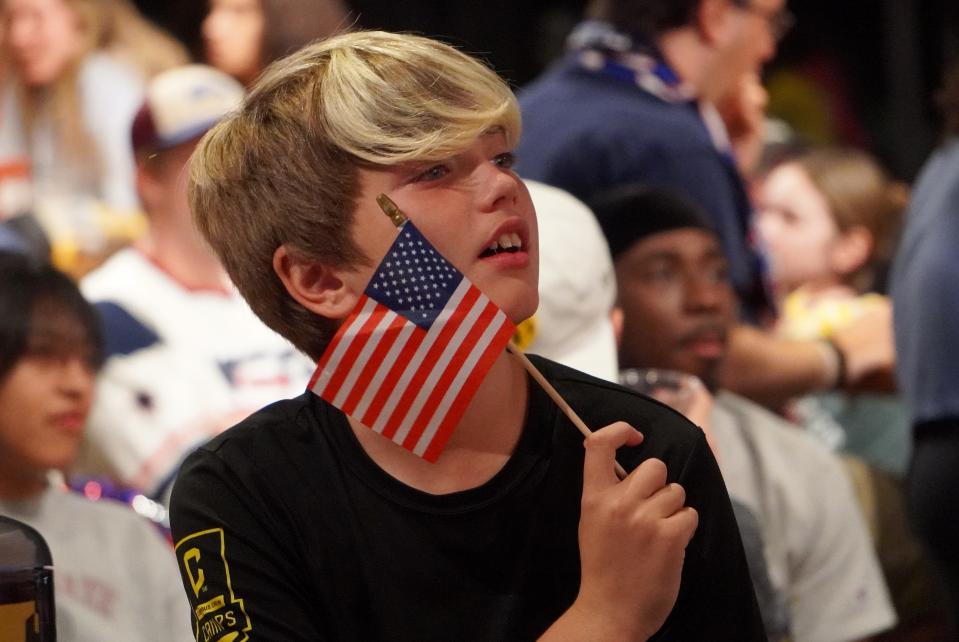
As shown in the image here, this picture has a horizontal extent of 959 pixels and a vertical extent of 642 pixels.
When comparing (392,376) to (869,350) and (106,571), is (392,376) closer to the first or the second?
(106,571)

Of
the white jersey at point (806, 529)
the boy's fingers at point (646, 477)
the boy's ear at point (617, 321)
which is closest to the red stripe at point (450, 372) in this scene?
the boy's fingers at point (646, 477)

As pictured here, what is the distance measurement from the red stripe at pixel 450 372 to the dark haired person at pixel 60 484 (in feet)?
2.91

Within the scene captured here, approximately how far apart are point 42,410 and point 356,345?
1245mm

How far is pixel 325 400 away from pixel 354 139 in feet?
0.95

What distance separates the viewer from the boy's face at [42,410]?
262 cm

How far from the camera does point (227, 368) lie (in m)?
3.24

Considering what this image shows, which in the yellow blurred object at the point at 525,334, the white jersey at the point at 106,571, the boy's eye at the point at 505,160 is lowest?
the white jersey at the point at 106,571

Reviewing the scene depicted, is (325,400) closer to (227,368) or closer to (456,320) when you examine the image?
(456,320)

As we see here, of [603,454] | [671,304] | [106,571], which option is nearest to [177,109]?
[671,304]

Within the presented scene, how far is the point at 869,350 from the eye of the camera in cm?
378

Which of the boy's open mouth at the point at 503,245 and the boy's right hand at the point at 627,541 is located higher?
the boy's open mouth at the point at 503,245

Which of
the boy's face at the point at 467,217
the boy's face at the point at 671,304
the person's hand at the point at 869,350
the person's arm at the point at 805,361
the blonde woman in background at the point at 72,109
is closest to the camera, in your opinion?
the boy's face at the point at 467,217

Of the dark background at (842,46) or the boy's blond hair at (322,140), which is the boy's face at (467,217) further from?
the dark background at (842,46)

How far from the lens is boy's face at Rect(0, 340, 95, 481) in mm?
2615
